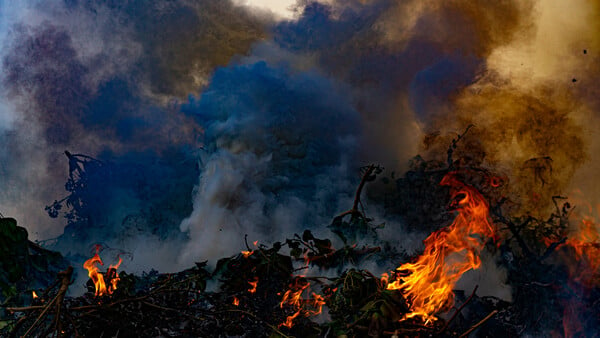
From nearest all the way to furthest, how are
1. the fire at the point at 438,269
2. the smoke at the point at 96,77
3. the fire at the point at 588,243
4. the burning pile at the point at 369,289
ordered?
the burning pile at the point at 369,289 → the fire at the point at 438,269 → the fire at the point at 588,243 → the smoke at the point at 96,77

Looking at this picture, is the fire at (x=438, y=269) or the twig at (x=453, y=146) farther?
the twig at (x=453, y=146)

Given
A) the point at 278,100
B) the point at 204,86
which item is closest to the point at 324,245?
the point at 278,100

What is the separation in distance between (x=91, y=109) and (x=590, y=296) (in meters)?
3.39

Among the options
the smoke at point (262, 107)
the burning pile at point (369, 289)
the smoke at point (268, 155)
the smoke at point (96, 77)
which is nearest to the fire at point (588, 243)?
the burning pile at point (369, 289)

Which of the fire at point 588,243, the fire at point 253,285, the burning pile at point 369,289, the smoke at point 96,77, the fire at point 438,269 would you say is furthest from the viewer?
the smoke at point 96,77

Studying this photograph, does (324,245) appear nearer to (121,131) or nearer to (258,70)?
(258,70)

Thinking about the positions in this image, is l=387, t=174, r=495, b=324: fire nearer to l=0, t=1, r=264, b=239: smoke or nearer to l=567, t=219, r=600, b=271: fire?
l=567, t=219, r=600, b=271: fire

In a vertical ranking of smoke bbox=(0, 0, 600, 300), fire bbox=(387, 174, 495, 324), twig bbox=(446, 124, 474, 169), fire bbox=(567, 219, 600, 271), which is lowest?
fire bbox=(387, 174, 495, 324)

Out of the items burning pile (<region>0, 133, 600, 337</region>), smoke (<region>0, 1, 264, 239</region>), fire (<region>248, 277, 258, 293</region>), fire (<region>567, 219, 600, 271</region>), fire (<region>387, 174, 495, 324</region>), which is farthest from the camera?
smoke (<region>0, 1, 264, 239</region>)

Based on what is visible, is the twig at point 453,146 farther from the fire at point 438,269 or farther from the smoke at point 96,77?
the smoke at point 96,77

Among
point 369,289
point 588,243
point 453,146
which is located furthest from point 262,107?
point 588,243

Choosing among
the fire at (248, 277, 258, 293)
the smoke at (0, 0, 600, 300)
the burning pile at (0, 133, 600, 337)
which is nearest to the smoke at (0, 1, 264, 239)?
the smoke at (0, 0, 600, 300)

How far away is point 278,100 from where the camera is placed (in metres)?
3.25

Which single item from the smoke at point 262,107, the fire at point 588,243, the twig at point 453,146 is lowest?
the fire at point 588,243
